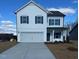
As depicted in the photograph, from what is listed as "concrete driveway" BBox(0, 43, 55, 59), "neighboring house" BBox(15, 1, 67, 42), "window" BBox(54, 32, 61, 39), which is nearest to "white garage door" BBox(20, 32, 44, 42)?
"neighboring house" BBox(15, 1, 67, 42)

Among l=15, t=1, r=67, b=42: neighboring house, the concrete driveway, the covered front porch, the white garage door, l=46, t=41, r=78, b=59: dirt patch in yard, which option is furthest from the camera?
the covered front porch

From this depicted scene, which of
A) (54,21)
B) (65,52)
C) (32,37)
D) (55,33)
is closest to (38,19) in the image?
(32,37)

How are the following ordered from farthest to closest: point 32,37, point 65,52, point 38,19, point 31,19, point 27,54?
point 32,37, point 38,19, point 31,19, point 65,52, point 27,54

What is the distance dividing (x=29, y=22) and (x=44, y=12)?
362cm

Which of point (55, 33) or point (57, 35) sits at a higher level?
point (55, 33)

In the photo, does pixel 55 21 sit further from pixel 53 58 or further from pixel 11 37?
pixel 53 58

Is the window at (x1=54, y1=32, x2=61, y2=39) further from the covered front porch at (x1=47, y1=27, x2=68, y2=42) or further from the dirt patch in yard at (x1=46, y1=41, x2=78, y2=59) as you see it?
the dirt patch in yard at (x1=46, y1=41, x2=78, y2=59)

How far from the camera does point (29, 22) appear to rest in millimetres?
42969

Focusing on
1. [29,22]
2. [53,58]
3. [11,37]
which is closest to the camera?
[53,58]

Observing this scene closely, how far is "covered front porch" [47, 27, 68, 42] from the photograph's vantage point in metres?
44.5

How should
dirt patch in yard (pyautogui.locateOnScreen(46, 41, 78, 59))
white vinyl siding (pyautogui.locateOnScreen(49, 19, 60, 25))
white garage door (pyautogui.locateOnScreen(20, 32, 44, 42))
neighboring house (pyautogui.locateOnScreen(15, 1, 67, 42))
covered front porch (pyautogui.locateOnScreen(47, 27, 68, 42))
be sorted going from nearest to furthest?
dirt patch in yard (pyautogui.locateOnScreen(46, 41, 78, 59)), neighboring house (pyautogui.locateOnScreen(15, 1, 67, 42)), white garage door (pyautogui.locateOnScreen(20, 32, 44, 42)), covered front porch (pyautogui.locateOnScreen(47, 27, 68, 42)), white vinyl siding (pyautogui.locateOnScreen(49, 19, 60, 25))

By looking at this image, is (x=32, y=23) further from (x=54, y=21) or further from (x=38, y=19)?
(x=54, y=21)

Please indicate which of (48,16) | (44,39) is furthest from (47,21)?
(44,39)

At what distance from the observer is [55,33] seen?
150 ft
